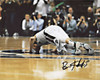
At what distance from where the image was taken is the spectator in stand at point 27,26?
12.6 metres

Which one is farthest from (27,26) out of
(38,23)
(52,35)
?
(52,35)

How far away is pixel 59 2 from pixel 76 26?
4.38 feet

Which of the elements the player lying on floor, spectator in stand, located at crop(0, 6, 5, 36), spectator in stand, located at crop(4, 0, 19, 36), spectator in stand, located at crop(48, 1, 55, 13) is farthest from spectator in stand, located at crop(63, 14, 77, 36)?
the player lying on floor

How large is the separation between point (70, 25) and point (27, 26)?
1950mm

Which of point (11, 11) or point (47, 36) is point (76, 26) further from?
point (47, 36)

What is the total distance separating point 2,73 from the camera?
2.78 metres

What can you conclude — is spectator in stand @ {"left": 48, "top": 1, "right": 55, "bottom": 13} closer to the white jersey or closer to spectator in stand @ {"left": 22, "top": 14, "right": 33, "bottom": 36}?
spectator in stand @ {"left": 22, "top": 14, "right": 33, "bottom": 36}

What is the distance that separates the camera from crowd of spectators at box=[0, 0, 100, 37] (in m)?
12.8

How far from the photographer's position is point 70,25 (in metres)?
12.8

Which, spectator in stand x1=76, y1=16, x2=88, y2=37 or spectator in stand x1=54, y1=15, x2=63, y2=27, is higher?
spectator in stand x1=54, y1=15, x2=63, y2=27

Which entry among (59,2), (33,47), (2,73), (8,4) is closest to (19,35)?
(8,4)

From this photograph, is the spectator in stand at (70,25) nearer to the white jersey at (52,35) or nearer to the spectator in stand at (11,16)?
the spectator in stand at (11,16)

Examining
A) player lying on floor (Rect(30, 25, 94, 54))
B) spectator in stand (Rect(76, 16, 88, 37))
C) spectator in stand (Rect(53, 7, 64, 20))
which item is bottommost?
player lying on floor (Rect(30, 25, 94, 54))

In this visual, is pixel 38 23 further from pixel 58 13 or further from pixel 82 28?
pixel 82 28
